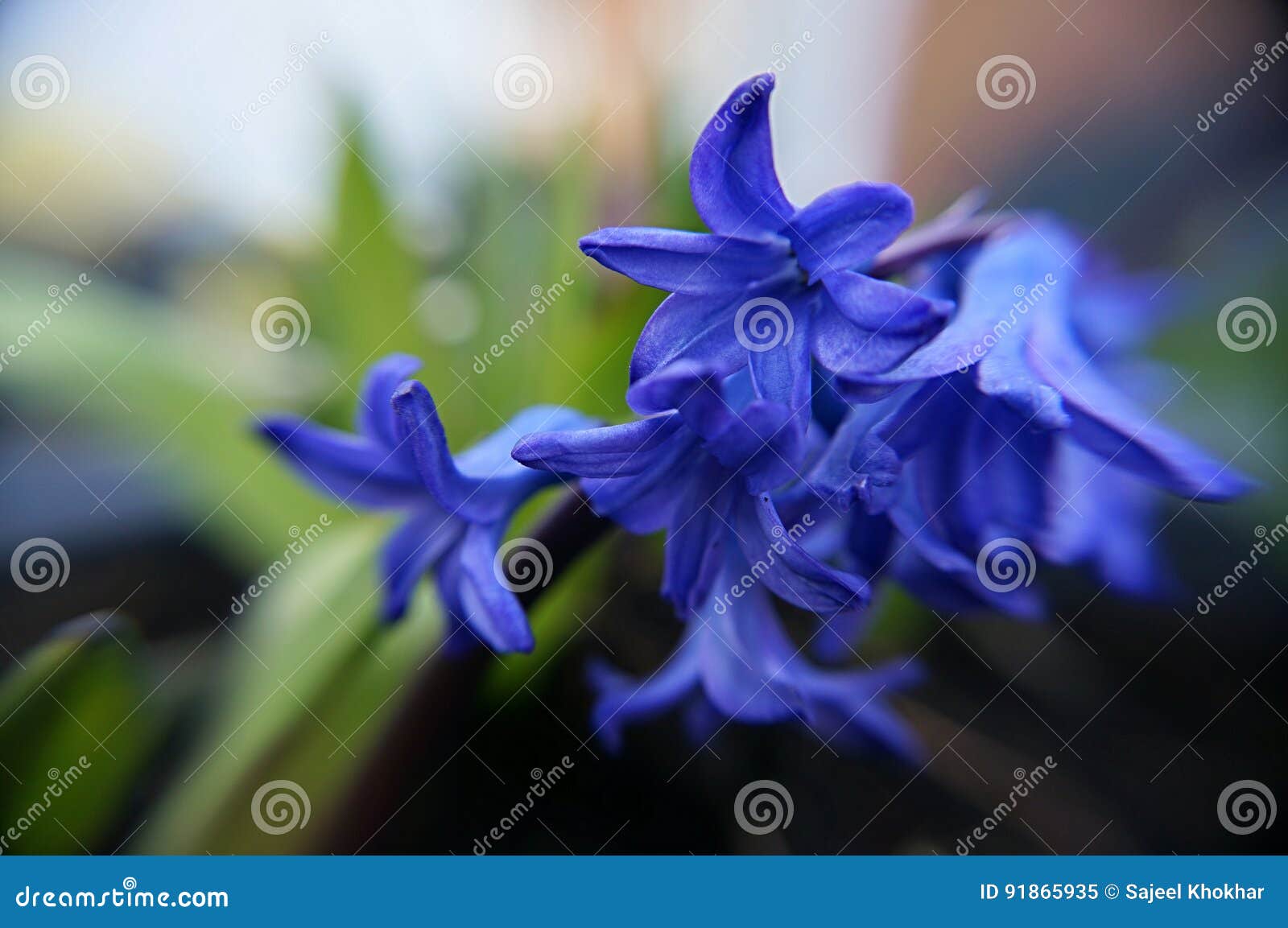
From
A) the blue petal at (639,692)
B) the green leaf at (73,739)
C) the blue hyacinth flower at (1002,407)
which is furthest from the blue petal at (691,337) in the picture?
the green leaf at (73,739)

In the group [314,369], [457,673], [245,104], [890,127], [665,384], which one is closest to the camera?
[665,384]

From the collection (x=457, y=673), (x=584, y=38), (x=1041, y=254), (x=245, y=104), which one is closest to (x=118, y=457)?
(x=245, y=104)

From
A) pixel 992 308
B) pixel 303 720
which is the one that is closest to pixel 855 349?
pixel 992 308

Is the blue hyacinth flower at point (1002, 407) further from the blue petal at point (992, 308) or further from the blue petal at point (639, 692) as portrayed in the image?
the blue petal at point (639, 692)

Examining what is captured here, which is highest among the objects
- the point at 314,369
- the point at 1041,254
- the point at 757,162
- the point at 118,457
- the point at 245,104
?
the point at 1041,254

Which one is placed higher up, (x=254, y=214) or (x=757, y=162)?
(x=757, y=162)

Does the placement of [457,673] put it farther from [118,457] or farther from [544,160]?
[544,160]

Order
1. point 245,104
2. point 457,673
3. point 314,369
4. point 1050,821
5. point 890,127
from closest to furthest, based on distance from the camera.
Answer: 1. point 457,673
2. point 1050,821
3. point 245,104
4. point 314,369
5. point 890,127

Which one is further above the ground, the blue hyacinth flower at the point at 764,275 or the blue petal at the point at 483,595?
the blue hyacinth flower at the point at 764,275
